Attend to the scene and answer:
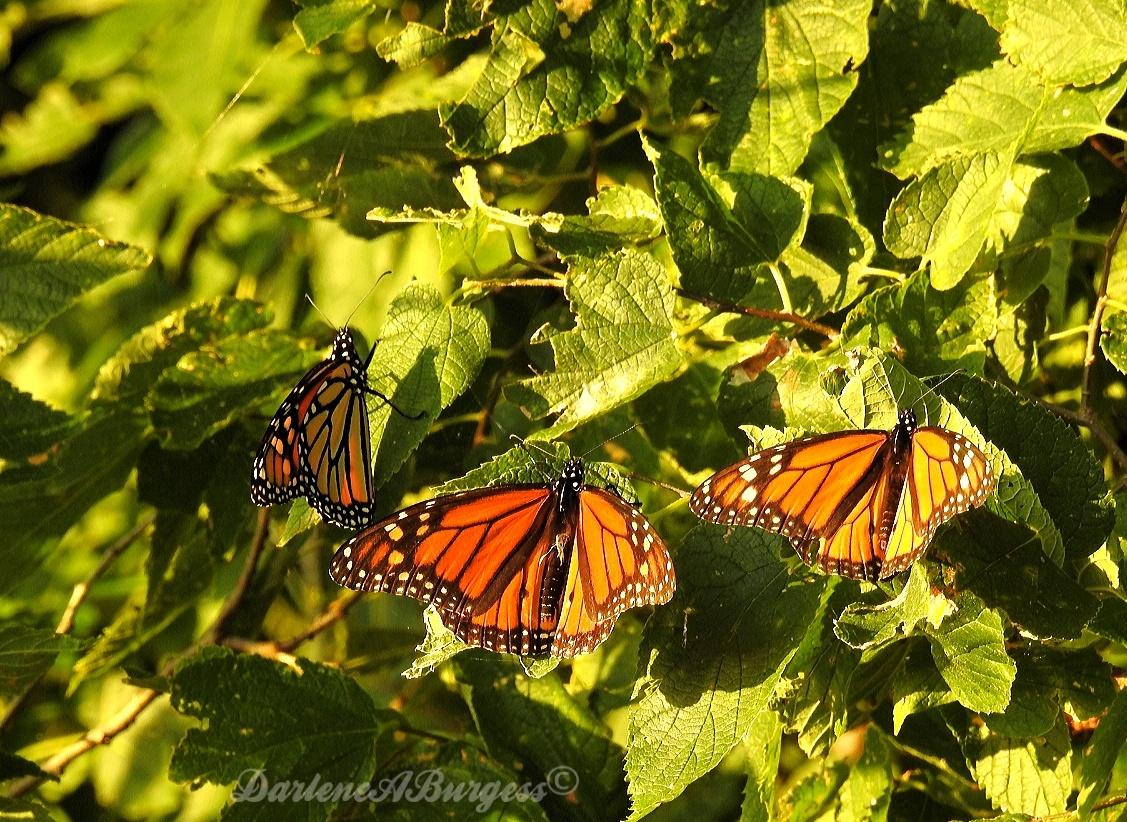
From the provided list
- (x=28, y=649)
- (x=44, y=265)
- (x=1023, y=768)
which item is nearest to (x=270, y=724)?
(x=28, y=649)

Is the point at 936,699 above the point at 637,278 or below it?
below

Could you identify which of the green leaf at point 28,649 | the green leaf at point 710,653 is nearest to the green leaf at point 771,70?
the green leaf at point 710,653

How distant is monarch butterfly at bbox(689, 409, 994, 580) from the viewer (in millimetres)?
938

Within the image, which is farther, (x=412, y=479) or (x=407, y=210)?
(x=412, y=479)

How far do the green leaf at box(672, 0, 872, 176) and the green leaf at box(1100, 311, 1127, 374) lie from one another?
356mm

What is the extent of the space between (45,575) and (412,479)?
82cm

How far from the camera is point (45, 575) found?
2.00 m

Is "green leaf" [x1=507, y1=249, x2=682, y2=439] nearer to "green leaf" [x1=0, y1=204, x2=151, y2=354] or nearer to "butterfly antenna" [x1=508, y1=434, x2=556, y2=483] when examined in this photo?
"butterfly antenna" [x1=508, y1=434, x2=556, y2=483]

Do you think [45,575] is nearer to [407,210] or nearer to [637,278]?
[407,210]

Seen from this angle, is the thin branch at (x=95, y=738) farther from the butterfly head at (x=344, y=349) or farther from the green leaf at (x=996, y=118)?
the green leaf at (x=996, y=118)

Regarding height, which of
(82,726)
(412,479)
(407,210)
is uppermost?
(407,210)

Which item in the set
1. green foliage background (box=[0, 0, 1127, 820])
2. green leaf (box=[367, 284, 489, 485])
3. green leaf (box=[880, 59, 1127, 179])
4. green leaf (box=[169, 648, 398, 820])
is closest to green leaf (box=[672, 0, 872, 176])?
green foliage background (box=[0, 0, 1127, 820])

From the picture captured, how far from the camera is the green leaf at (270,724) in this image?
141 centimetres

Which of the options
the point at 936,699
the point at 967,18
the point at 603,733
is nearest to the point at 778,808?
the point at 603,733
